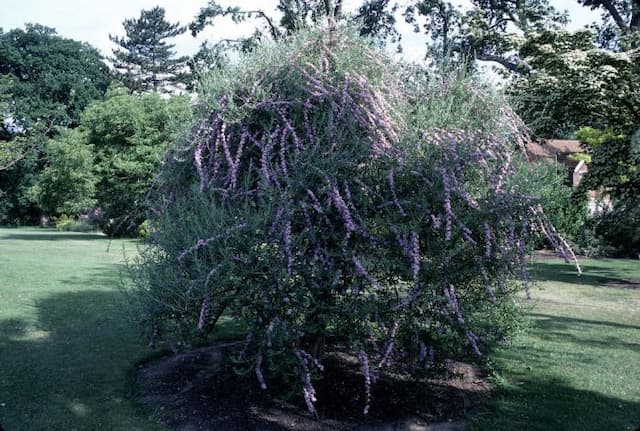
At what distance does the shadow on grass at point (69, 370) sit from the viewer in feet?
17.0

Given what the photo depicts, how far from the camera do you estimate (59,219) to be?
1619 inches

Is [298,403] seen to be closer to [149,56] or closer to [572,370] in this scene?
[572,370]

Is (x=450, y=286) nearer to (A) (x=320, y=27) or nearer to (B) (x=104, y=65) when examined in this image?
(A) (x=320, y=27)

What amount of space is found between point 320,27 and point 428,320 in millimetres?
2864

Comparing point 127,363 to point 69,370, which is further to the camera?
point 127,363

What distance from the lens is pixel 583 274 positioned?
1794 cm

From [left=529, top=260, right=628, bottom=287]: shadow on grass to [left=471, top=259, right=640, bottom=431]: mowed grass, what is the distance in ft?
9.10

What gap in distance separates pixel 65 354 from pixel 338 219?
4.99 m

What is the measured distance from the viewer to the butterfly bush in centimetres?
423

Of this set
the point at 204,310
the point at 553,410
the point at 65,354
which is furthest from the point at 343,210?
the point at 65,354

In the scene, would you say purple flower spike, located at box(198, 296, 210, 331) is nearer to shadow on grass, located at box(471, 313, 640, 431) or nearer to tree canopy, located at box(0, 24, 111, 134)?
shadow on grass, located at box(471, 313, 640, 431)

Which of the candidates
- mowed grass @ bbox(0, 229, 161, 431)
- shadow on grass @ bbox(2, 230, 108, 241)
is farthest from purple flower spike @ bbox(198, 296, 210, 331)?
shadow on grass @ bbox(2, 230, 108, 241)

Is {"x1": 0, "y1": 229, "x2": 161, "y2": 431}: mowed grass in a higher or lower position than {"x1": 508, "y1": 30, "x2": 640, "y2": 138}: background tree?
lower

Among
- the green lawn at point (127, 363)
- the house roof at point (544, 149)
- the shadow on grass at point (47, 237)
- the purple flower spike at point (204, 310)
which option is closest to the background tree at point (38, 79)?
the shadow on grass at point (47, 237)
